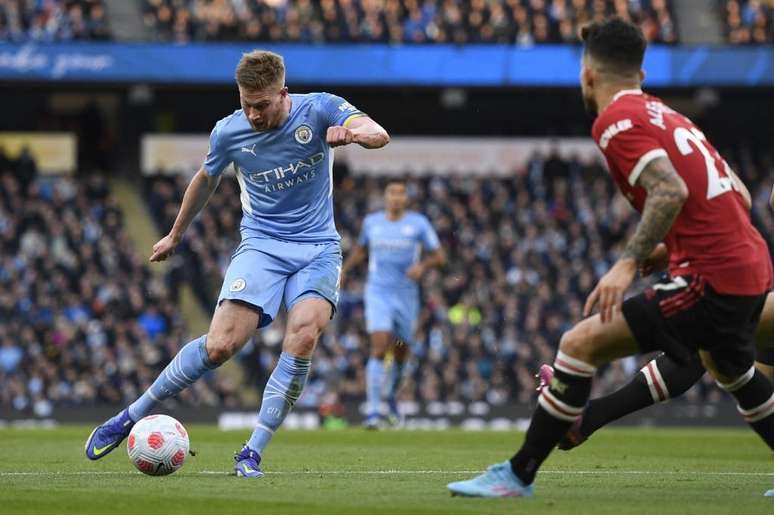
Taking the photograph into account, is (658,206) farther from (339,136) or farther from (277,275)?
(277,275)

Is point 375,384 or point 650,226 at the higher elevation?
point 650,226

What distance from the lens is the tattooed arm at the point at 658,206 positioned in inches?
241

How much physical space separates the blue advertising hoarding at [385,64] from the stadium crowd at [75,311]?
2697mm

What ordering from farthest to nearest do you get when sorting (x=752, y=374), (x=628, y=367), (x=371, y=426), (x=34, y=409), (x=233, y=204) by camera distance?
1. (x=233, y=204)
2. (x=628, y=367)
3. (x=34, y=409)
4. (x=371, y=426)
5. (x=752, y=374)

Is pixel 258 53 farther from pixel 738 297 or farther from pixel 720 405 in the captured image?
pixel 720 405

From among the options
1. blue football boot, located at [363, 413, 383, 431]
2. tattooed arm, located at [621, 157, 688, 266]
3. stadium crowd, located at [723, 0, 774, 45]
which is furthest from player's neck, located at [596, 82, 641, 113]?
stadium crowd, located at [723, 0, 774, 45]

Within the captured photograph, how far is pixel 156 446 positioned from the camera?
8.27 meters

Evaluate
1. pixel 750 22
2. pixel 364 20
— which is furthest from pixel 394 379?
pixel 750 22

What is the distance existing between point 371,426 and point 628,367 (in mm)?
9226

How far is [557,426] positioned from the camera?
6.55m

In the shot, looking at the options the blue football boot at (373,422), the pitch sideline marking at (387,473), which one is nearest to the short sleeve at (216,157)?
the pitch sideline marking at (387,473)

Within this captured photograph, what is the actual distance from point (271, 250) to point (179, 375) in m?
0.96

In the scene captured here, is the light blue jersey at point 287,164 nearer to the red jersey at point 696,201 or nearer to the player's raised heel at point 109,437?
the player's raised heel at point 109,437

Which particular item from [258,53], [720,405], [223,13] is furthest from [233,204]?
[258,53]
